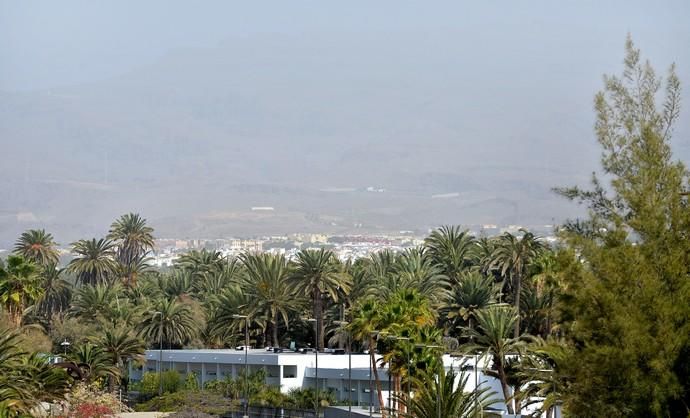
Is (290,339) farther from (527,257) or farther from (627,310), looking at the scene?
(627,310)

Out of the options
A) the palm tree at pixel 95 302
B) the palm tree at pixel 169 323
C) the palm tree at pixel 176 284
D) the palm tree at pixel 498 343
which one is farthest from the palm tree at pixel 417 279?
the palm tree at pixel 498 343

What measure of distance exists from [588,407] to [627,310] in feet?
12.7

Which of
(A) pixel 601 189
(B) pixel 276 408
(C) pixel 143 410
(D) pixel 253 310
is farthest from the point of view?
(D) pixel 253 310

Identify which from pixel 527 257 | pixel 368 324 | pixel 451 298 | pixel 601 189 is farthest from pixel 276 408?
pixel 601 189

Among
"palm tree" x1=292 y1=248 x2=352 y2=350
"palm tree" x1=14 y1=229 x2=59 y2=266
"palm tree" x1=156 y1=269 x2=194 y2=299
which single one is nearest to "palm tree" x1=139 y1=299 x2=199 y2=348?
"palm tree" x1=292 y1=248 x2=352 y2=350

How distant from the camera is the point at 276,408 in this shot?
105m

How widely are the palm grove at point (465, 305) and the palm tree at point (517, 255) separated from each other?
0.25 metres

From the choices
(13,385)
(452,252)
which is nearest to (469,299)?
(452,252)

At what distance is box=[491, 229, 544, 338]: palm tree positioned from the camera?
139 meters

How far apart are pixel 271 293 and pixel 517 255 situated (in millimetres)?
27290

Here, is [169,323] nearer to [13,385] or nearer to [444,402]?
[13,385]

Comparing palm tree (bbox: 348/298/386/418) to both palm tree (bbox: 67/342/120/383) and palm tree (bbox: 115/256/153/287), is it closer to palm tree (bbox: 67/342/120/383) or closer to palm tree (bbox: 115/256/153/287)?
palm tree (bbox: 67/342/120/383)

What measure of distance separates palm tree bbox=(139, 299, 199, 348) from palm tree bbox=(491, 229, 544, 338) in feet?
110

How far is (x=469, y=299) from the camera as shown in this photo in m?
132
